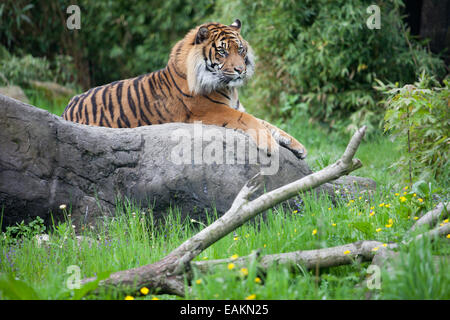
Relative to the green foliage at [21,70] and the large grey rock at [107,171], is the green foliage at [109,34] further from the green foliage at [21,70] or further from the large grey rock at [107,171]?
the large grey rock at [107,171]

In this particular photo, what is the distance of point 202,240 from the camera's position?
9.57 feet

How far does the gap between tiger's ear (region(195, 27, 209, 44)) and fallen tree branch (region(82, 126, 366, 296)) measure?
7.09 feet

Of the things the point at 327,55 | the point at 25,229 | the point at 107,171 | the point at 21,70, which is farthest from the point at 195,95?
the point at 21,70

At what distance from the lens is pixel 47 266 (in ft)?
11.2

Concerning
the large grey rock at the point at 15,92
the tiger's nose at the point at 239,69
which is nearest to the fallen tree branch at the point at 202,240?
the tiger's nose at the point at 239,69

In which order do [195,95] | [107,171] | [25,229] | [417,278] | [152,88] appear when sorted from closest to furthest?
[417,278]
[25,229]
[107,171]
[195,95]
[152,88]

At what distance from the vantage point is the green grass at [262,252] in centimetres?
253

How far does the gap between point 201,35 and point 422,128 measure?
2432 millimetres

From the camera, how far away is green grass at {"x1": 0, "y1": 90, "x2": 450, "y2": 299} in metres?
2.53

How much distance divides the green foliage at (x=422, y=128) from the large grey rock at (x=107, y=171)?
1.47m

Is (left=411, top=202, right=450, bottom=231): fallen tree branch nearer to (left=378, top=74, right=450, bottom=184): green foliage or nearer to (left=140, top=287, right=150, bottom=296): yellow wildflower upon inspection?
(left=378, top=74, right=450, bottom=184): green foliage

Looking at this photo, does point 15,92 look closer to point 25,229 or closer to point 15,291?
point 25,229
